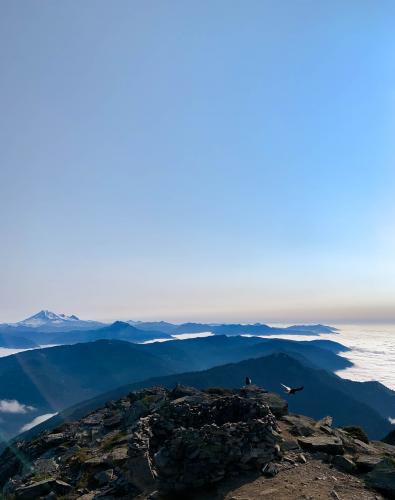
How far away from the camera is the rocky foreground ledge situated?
21.2 meters

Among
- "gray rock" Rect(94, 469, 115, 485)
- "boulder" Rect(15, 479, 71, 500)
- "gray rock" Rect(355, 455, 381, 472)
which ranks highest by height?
"gray rock" Rect(355, 455, 381, 472)

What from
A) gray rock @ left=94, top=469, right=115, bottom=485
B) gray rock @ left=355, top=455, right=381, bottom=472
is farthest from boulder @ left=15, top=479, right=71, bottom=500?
gray rock @ left=355, top=455, right=381, bottom=472

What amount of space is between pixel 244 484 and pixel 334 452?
26.5 feet

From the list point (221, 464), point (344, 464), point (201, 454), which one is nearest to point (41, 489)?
point (201, 454)

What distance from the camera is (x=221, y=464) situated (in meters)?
22.9

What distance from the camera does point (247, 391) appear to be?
41.1 m

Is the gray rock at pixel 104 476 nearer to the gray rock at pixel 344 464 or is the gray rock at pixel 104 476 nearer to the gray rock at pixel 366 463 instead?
the gray rock at pixel 344 464

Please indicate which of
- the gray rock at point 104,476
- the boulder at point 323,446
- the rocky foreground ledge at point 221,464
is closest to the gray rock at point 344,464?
the rocky foreground ledge at point 221,464

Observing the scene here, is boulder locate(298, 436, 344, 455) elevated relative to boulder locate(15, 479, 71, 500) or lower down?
elevated

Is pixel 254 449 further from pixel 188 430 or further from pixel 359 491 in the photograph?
pixel 359 491

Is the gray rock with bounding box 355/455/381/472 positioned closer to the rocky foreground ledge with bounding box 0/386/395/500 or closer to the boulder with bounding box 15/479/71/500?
the rocky foreground ledge with bounding box 0/386/395/500

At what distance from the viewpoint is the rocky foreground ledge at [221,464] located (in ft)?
69.5

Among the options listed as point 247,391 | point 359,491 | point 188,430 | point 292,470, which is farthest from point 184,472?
point 247,391

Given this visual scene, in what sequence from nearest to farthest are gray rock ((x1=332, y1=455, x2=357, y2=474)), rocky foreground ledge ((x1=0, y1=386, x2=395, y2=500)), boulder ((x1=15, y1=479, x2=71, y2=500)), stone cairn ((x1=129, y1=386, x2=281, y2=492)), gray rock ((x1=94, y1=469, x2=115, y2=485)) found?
rocky foreground ledge ((x1=0, y1=386, x2=395, y2=500)) → stone cairn ((x1=129, y1=386, x2=281, y2=492)) → gray rock ((x1=332, y1=455, x2=357, y2=474)) → gray rock ((x1=94, y1=469, x2=115, y2=485)) → boulder ((x1=15, y1=479, x2=71, y2=500))
